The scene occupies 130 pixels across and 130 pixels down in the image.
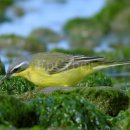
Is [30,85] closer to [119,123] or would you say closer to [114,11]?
[119,123]

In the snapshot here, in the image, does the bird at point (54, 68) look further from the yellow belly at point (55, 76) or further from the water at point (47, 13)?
the water at point (47, 13)

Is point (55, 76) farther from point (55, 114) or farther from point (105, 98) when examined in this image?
point (55, 114)

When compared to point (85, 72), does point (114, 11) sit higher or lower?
higher

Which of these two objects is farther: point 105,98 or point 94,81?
point 94,81

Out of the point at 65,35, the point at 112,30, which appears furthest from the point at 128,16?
the point at 65,35

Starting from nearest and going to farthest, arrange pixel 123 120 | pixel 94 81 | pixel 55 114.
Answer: pixel 55 114, pixel 123 120, pixel 94 81

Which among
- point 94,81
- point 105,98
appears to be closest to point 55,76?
point 94,81
